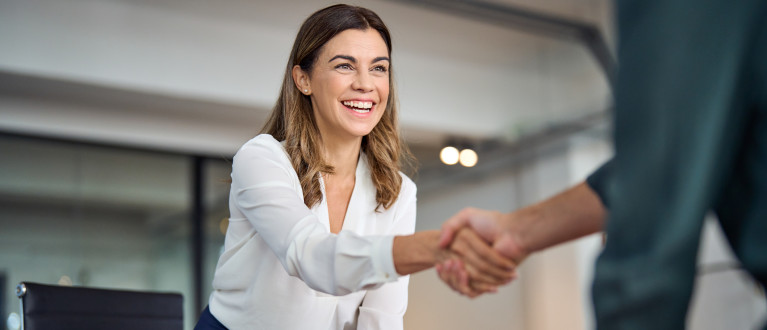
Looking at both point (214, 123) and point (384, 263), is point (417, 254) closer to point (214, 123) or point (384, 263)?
point (384, 263)

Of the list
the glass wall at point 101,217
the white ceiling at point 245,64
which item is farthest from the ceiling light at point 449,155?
the glass wall at point 101,217

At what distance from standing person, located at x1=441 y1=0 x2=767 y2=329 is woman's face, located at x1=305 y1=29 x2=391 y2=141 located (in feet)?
3.92

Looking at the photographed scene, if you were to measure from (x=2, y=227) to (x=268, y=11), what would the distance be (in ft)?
7.62

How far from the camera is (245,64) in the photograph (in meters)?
5.13

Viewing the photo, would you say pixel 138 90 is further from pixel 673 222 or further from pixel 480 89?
pixel 673 222

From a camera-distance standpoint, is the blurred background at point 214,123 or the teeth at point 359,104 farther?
the blurred background at point 214,123

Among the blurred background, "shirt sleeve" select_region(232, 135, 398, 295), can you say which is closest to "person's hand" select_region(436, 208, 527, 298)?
"shirt sleeve" select_region(232, 135, 398, 295)

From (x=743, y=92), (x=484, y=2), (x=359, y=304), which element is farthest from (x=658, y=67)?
(x=484, y=2)

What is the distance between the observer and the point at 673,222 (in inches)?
24.6

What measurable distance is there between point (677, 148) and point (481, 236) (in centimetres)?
56

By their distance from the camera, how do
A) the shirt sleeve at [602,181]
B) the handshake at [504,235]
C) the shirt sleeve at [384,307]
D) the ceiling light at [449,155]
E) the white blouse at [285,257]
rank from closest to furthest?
the shirt sleeve at [602,181] → the handshake at [504,235] → the white blouse at [285,257] → the shirt sleeve at [384,307] → the ceiling light at [449,155]

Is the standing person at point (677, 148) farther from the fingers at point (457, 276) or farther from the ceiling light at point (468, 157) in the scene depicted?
the ceiling light at point (468, 157)

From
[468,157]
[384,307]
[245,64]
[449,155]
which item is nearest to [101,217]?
[245,64]

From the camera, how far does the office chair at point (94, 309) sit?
74.8 inches
